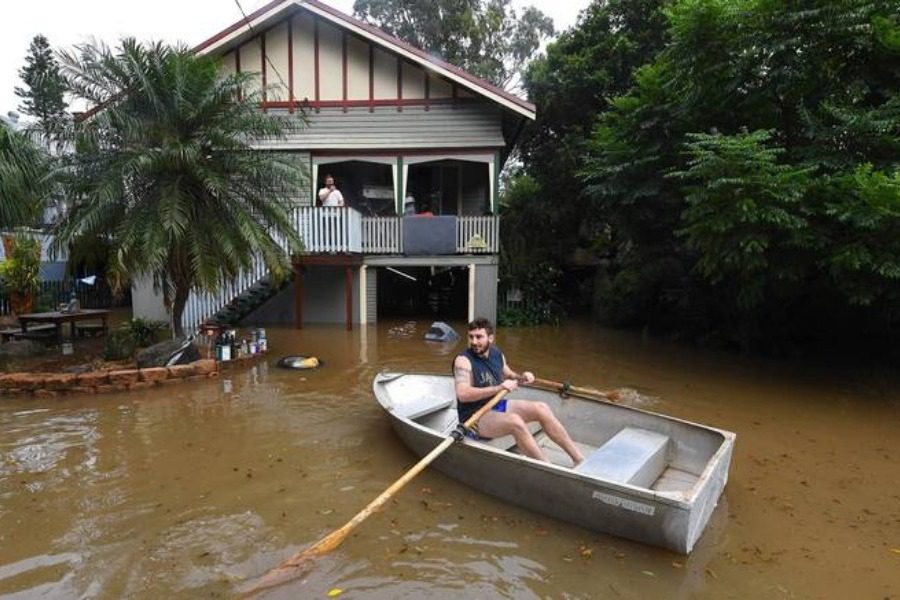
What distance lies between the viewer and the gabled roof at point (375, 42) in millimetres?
13461

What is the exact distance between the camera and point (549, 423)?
15.9ft

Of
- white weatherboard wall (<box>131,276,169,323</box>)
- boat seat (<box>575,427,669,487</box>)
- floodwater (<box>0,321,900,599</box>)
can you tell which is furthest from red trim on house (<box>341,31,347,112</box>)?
boat seat (<box>575,427,669,487</box>)

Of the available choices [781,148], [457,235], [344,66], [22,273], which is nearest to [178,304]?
[457,235]

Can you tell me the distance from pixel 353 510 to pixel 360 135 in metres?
11.7

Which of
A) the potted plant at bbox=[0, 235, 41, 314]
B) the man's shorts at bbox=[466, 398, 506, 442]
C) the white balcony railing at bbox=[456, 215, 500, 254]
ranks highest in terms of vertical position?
the white balcony railing at bbox=[456, 215, 500, 254]

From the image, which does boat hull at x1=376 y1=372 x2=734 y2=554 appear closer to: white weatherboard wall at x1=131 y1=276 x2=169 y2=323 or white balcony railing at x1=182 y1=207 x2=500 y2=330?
white balcony railing at x1=182 y1=207 x2=500 y2=330

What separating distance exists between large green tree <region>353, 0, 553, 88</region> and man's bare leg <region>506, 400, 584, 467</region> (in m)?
25.1

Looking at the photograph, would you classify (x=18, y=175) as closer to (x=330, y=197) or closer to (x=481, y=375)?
(x=330, y=197)

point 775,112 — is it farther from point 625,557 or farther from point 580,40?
point 580,40

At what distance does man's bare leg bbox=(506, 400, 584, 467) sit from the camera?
15.7 ft

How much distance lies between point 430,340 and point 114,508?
8050 millimetres

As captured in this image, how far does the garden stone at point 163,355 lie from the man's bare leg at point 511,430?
568 cm

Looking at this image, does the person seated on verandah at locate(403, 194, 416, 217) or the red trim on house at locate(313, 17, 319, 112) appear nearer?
the red trim on house at locate(313, 17, 319, 112)

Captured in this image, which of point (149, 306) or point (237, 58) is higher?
point (237, 58)
